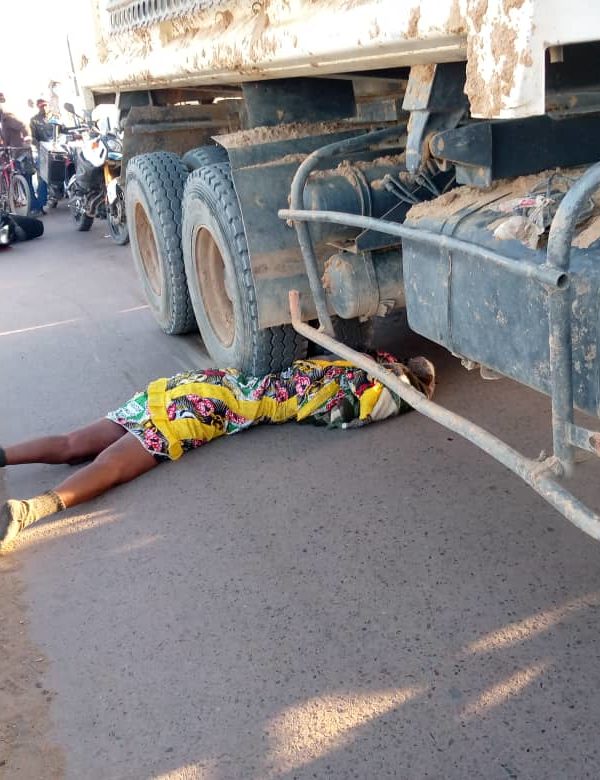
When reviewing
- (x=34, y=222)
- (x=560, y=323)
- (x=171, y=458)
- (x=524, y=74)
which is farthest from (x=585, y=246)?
(x=34, y=222)

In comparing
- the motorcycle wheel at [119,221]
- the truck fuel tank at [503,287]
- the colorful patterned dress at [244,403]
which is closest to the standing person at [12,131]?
the motorcycle wheel at [119,221]

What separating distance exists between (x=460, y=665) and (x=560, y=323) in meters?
1.05

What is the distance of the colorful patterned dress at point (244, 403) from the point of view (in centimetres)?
352

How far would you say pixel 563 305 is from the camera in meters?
1.71

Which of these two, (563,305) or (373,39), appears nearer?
(563,305)

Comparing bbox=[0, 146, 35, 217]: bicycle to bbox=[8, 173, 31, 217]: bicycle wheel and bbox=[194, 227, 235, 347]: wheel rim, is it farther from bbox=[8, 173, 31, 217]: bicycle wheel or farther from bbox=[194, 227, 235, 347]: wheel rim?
bbox=[194, 227, 235, 347]: wheel rim

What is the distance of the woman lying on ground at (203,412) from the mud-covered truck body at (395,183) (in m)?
0.30

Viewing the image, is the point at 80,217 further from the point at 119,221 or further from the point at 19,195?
the point at 19,195

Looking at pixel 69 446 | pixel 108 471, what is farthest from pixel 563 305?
pixel 69 446

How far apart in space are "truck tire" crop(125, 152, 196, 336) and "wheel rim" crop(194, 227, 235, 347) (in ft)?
1.52

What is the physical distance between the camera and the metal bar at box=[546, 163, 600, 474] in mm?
1699

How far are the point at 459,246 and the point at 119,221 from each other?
A: 7.62 meters

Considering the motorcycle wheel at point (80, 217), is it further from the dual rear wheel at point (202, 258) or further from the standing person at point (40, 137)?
the dual rear wheel at point (202, 258)

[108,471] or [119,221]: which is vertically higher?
[119,221]
